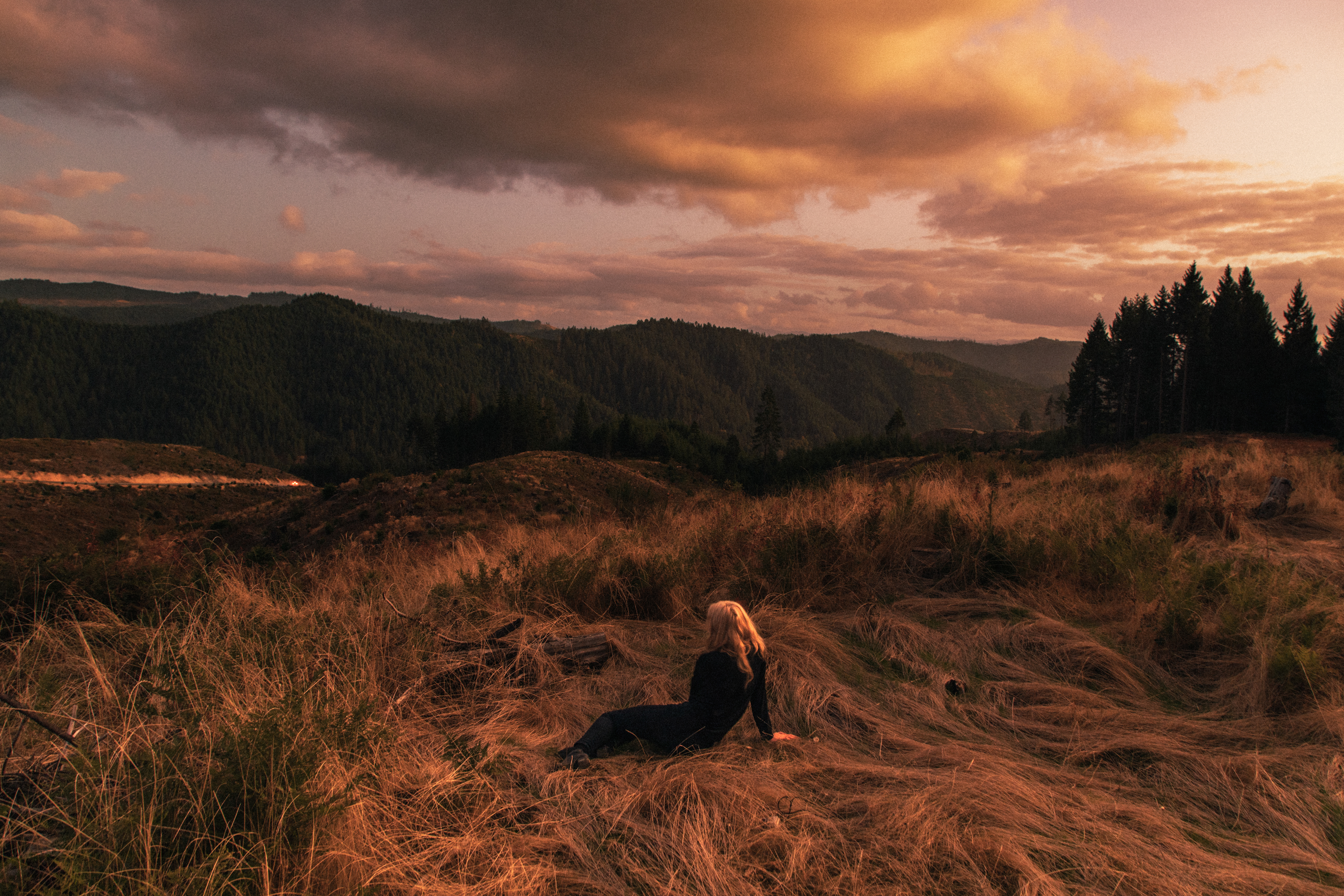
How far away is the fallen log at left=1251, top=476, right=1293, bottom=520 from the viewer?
303 inches

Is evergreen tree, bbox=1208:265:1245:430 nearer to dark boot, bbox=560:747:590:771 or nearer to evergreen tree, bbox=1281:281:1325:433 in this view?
evergreen tree, bbox=1281:281:1325:433

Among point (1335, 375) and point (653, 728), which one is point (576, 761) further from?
point (1335, 375)

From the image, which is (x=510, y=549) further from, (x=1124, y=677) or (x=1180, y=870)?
(x=1180, y=870)

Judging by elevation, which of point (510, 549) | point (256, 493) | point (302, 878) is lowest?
point (256, 493)

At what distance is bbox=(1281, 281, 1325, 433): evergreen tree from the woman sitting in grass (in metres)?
58.7

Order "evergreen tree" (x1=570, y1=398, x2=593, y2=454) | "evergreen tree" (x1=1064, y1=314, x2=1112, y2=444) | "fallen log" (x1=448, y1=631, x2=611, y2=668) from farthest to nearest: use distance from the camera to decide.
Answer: "evergreen tree" (x1=570, y1=398, x2=593, y2=454) → "evergreen tree" (x1=1064, y1=314, x2=1112, y2=444) → "fallen log" (x1=448, y1=631, x2=611, y2=668)

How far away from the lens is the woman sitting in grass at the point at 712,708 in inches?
137

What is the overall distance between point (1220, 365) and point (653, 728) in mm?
61990

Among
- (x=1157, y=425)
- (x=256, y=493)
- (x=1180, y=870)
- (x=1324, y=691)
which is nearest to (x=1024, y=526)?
(x=1324, y=691)

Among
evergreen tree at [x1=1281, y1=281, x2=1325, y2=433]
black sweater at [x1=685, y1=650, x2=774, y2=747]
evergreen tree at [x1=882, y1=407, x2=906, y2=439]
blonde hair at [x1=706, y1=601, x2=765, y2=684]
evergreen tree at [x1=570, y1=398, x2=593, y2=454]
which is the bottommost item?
evergreen tree at [x1=570, y1=398, x2=593, y2=454]

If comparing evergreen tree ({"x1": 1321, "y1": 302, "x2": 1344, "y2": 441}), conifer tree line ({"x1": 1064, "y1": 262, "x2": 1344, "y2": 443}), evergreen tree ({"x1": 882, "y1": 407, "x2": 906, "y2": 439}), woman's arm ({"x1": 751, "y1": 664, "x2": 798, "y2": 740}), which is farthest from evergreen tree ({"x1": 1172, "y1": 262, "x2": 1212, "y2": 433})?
woman's arm ({"x1": 751, "y1": 664, "x2": 798, "y2": 740})

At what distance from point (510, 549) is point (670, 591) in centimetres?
262

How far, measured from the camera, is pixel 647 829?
8.46 feet

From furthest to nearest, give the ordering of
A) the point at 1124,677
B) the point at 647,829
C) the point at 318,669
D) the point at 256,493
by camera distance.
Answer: the point at 256,493
the point at 1124,677
the point at 318,669
the point at 647,829
